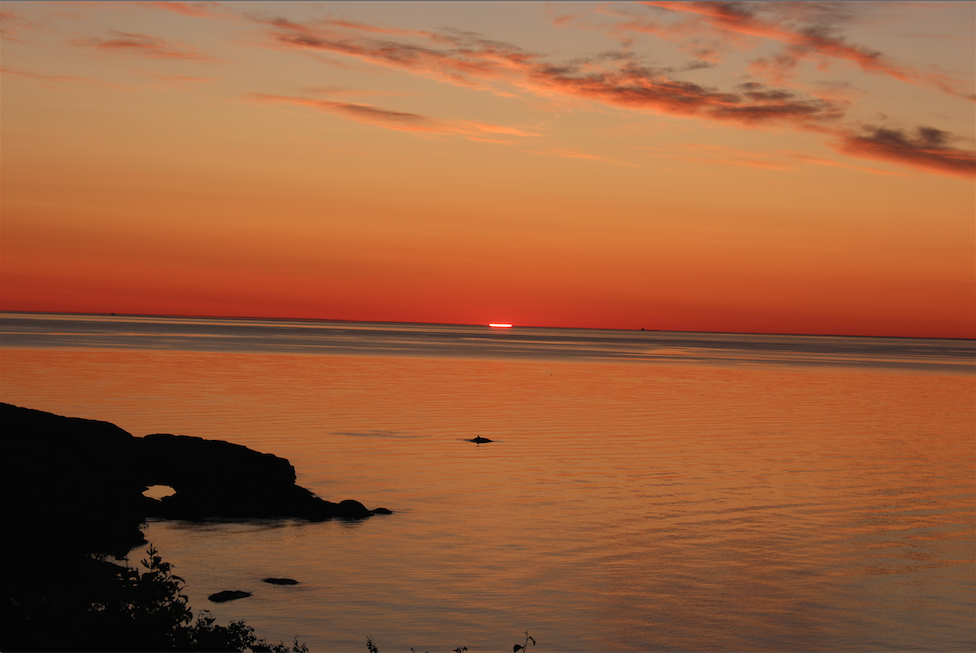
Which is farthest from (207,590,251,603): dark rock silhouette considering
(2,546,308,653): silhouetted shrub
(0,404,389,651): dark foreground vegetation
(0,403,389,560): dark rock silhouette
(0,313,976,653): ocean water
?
(2,546,308,653): silhouetted shrub

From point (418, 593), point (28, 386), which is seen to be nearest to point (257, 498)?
point (418, 593)

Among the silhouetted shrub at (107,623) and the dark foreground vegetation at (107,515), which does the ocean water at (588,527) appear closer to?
the dark foreground vegetation at (107,515)

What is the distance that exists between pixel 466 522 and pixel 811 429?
29346 mm

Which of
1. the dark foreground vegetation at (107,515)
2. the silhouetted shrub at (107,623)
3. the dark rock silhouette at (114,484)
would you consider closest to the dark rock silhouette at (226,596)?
the dark foreground vegetation at (107,515)

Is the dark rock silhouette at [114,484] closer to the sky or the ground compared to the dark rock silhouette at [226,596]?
closer to the sky

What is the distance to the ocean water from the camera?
56.8 ft

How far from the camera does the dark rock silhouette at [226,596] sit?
1769 cm

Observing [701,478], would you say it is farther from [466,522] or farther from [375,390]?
[375,390]

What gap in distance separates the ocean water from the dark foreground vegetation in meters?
1.55

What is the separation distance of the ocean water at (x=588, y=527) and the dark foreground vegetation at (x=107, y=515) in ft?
5.07

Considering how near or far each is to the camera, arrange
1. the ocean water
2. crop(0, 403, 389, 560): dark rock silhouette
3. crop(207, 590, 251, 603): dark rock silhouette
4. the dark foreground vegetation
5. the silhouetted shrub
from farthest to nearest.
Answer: crop(0, 403, 389, 560): dark rock silhouette
crop(207, 590, 251, 603): dark rock silhouette
the ocean water
the dark foreground vegetation
the silhouetted shrub

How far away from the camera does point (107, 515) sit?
19172mm

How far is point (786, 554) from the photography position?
869 inches

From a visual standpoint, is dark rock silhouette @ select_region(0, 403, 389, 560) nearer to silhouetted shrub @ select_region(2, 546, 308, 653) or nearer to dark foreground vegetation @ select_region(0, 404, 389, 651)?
dark foreground vegetation @ select_region(0, 404, 389, 651)
